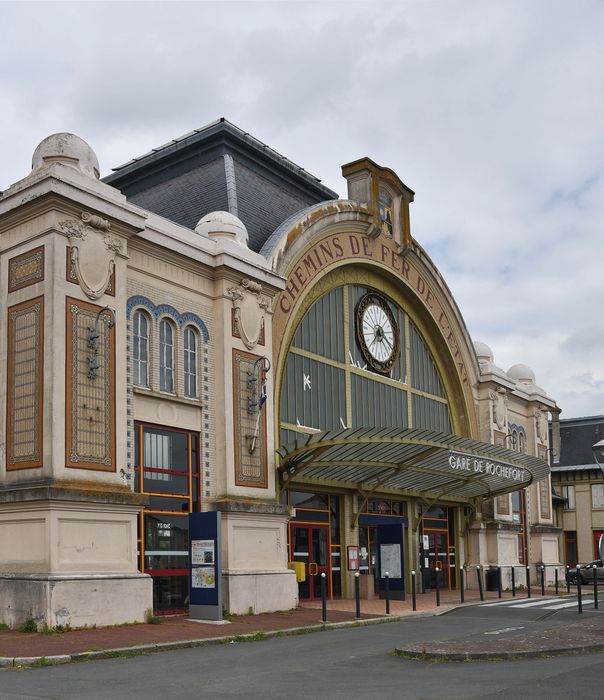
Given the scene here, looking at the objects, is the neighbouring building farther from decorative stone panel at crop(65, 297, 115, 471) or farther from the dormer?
decorative stone panel at crop(65, 297, 115, 471)

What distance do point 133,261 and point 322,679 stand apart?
12816 millimetres

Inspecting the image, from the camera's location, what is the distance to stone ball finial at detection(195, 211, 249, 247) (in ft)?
86.6

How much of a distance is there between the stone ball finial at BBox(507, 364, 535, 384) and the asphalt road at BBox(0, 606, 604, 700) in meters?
30.7

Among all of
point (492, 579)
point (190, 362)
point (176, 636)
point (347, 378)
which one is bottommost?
point (492, 579)

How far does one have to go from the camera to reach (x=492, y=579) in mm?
35812

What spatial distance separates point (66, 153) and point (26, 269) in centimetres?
280

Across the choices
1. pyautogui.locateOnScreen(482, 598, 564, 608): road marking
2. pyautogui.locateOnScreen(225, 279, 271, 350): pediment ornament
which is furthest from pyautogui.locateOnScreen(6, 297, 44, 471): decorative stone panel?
pyautogui.locateOnScreen(482, 598, 564, 608): road marking

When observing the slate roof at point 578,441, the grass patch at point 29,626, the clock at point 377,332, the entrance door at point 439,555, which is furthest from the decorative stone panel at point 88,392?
the slate roof at point 578,441

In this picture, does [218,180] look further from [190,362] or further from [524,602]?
[524,602]

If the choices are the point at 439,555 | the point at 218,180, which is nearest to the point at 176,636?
the point at 218,180

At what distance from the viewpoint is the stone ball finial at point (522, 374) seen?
47.0m

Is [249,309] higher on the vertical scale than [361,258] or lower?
lower

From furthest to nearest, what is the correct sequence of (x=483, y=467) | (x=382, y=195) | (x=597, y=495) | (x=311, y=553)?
1. (x=597, y=495)
2. (x=382, y=195)
3. (x=483, y=467)
4. (x=311, y=553)

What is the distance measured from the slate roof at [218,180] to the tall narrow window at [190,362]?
4981 mm
